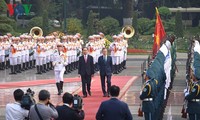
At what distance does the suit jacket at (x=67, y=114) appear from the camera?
13859 millimetres

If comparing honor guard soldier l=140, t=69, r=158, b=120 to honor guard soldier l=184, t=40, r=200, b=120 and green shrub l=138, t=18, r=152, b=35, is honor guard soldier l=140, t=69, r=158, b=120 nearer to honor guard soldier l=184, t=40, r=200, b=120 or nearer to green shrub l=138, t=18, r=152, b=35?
honor guard soldier l=184, t=40, r=200, b=120

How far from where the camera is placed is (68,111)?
45.7ft

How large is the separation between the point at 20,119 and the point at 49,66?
24.8m

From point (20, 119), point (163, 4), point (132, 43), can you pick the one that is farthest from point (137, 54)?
point (20, 119)

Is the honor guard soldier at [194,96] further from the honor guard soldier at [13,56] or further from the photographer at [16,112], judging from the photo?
the honor guard soldier at [13,56]

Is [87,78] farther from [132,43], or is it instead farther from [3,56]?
[132,43]

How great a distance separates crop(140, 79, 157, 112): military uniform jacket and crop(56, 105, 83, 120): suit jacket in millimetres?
3406

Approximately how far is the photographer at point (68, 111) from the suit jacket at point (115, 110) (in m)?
0.61

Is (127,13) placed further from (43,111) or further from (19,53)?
(43,111)

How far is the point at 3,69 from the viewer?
4003 centimetres

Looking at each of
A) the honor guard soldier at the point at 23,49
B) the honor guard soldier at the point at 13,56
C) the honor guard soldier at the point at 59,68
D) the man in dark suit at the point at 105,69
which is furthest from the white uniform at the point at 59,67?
the honor guard soldier at the point at 23,49

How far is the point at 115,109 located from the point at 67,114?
3.16 feet

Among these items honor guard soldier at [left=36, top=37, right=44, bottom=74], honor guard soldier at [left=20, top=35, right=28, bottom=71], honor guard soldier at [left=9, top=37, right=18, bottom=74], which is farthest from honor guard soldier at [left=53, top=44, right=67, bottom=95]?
honor guard soldier at [left=20, top=35, right=28, bottom=71]

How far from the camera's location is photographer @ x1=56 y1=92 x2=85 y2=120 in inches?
546
